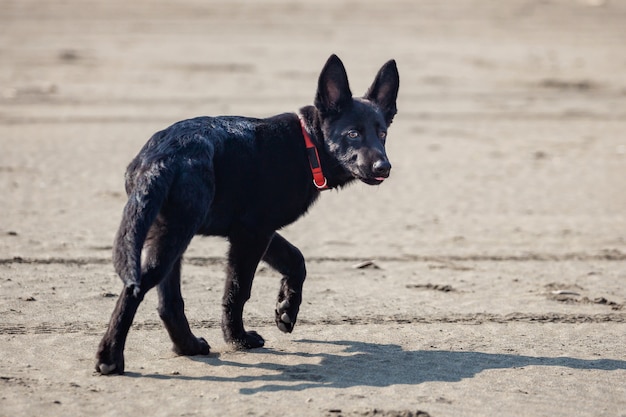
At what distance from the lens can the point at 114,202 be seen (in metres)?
9.75

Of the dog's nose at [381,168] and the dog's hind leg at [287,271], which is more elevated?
the dog's nose at [381,168]

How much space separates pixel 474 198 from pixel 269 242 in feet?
15.5

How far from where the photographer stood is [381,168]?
6.09 m

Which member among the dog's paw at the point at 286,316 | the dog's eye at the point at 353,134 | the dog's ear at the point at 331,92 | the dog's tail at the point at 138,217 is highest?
the dog's ear at the point at 331,92

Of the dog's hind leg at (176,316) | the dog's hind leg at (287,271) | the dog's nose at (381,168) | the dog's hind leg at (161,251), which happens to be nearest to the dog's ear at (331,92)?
the dog's nose at (381,168)

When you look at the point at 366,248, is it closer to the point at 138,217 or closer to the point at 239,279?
the point at 239,279

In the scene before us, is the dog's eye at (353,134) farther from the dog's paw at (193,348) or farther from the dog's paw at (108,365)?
the dog's paw at (108,365)

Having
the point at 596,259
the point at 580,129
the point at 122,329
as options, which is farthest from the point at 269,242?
the point at 580,129

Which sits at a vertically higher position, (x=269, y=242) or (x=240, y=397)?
(x=269, y=242)

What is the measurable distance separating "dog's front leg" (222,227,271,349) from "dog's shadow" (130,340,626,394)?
0.17 meters

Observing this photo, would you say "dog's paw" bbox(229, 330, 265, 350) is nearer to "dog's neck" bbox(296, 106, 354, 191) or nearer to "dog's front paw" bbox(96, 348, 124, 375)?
"dog's front paw" bbox(96, 348, 124, 375)

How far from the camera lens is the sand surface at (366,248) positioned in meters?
5.45

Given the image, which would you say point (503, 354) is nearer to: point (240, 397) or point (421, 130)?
point (240, 397)

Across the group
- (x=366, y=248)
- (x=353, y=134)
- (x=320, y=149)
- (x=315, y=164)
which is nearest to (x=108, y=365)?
(x=315, y=164)
